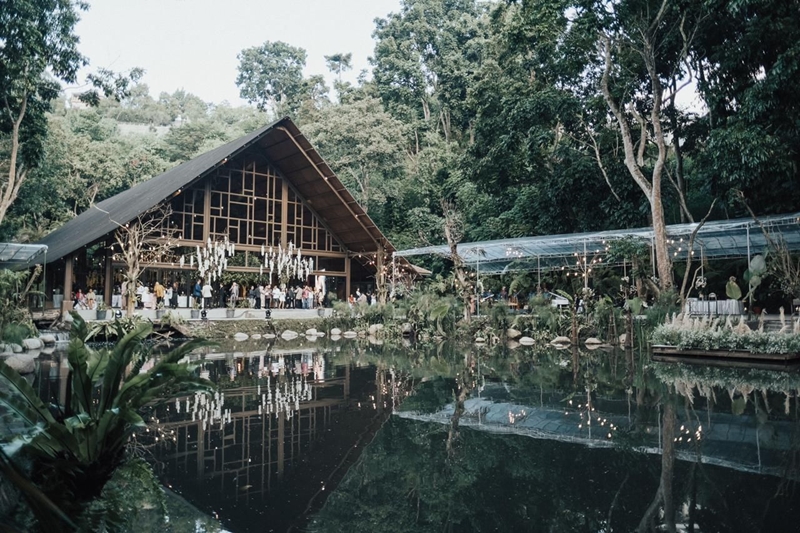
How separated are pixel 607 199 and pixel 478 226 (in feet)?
24.1

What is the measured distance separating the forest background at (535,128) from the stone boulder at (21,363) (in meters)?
11.0

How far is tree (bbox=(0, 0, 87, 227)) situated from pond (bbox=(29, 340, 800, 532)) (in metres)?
9.83

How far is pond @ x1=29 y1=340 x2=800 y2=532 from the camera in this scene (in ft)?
10.5

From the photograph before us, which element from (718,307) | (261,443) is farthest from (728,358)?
(261,443)

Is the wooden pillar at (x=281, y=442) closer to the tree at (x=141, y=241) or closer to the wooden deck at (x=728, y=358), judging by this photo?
the wooden deck at (x=728, y=358)

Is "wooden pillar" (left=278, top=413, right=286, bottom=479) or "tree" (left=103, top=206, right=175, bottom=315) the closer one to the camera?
"wooden pillar" (left=278, top=413, right=286, bottom=479)

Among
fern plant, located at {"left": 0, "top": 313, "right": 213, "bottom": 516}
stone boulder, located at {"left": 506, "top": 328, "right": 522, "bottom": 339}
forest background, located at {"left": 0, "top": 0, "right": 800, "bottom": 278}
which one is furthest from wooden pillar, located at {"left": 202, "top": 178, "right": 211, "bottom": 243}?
fern plant, located at {"left": 0, "top": 313, "right": 213, "bottom": 516}

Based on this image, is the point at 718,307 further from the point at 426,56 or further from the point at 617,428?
the point at 426,56

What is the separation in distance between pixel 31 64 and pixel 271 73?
32.4 metres

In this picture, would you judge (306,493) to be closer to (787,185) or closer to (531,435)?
(531,435)

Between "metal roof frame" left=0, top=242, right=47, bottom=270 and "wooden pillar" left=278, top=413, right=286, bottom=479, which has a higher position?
"metal roof frame" left=0, top=242, right=47, bottom=270

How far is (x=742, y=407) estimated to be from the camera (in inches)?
239

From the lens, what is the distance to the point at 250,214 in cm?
2284

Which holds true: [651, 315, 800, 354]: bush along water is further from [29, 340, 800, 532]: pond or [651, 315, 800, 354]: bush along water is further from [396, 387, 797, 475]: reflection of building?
[396, 387, 797, 475]: reflection of building
